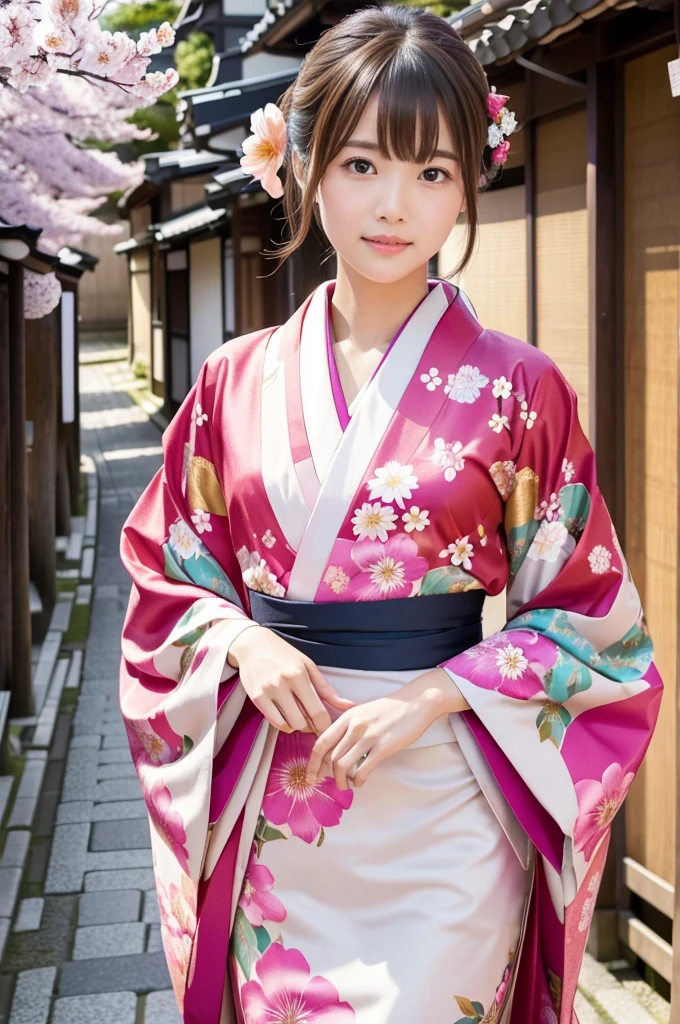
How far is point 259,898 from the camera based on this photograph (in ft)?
8.24

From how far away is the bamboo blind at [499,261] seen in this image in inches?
218

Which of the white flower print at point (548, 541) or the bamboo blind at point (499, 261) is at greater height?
the bamboo blind at point (499, 261)

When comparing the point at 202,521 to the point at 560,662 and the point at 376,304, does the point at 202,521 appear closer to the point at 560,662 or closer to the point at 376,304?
the point at 376,304

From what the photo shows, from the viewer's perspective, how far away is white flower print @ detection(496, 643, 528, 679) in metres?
2.43

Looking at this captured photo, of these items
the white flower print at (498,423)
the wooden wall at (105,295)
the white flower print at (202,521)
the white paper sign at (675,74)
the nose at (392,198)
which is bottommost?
the white flower print at (202,521)

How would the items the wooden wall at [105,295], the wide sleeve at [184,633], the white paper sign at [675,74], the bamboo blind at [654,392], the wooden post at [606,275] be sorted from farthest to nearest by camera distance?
the wooden wall at [105,295]
the wooden post at [606,275]
the bamboo blind at [654,392]
the white paper sign at [675,74]
the wide sleeve at [184,633]

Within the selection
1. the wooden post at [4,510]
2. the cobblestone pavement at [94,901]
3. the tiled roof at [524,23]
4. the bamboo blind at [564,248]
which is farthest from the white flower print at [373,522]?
the wooden post at [4,510]

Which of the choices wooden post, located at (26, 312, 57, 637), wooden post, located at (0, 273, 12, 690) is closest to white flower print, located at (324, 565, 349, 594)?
wooden post, located at (0, 273, 12, 690)

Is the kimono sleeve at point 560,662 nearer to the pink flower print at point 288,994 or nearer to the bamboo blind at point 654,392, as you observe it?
the pink flower print at point 288,994

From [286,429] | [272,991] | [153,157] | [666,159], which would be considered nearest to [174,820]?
[272,991]

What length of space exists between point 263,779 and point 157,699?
311mm

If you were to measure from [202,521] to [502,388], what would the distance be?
2.31 feet

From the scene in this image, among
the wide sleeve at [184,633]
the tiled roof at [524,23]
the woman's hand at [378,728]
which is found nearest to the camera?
the woman's hand at [378,728]

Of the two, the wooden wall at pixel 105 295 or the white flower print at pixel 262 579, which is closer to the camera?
the white flower print at pixel 262 579
